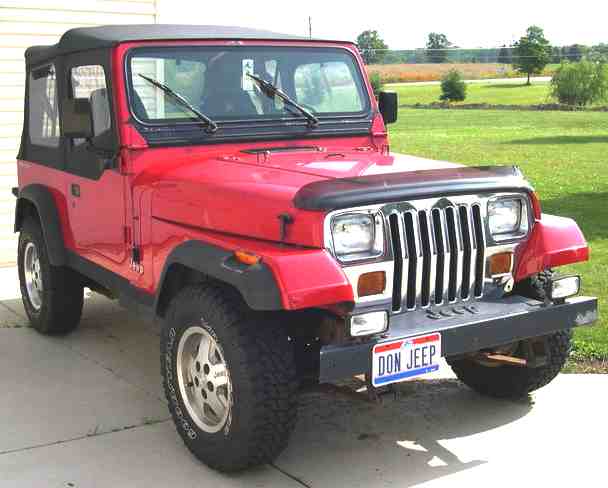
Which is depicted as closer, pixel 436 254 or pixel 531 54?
pixel 436 254

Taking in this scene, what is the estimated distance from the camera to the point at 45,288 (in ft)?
20.3

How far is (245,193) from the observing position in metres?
4.12

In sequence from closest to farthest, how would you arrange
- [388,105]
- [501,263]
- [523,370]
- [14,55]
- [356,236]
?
[356,236], [501,263], [523,370], [388,105], [14,55]

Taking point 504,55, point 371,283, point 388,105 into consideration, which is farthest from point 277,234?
point 504,55

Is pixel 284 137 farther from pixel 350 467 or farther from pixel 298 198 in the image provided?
pixel 350 467

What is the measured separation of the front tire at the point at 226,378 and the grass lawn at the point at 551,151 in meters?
2.70

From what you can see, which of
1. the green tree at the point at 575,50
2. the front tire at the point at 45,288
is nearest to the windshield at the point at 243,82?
the front tire at the point at 45,288

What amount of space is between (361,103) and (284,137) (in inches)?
25.6

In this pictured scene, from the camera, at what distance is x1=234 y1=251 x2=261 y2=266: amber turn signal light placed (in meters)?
3.74

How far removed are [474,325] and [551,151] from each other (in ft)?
59.1

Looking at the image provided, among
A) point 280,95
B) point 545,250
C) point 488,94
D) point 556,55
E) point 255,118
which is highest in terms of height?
point 556,55

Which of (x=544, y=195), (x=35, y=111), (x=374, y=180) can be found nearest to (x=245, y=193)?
(x=374, y=180)

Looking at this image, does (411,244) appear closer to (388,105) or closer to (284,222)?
(284,222)

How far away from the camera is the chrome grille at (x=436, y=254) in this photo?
3969mm
